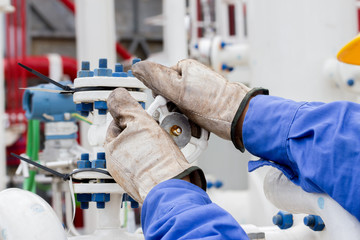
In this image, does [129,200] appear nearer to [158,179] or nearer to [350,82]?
[158,179]

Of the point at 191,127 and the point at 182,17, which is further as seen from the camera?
the point at 182,17

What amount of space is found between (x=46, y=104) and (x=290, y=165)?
909 millimetres

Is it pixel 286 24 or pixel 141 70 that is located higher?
pixel 286 24

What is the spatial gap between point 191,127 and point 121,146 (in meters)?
0.15

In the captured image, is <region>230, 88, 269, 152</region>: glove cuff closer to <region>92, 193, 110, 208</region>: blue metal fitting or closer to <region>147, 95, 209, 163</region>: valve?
<region>147, 95, 209, 163</region>: valve

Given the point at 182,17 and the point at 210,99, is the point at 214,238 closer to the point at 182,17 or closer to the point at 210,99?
the point at 210,99

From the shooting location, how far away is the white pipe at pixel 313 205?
71 centimetres

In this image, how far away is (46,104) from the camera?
58.7 inches

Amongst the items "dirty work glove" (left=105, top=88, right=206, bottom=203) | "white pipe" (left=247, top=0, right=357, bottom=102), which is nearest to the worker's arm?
"dirty work glove" (left=105, top=88, right=206, bottom=203)

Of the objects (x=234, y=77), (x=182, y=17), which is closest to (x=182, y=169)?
(x=182, y=17)

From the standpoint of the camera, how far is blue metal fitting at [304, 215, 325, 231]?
3.08 ft

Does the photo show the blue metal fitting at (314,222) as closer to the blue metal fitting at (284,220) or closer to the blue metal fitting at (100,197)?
the blue metal fitting at (284,220)

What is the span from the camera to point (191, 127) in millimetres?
899

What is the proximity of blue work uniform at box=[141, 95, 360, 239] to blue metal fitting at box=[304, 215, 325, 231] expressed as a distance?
6.9 inches
